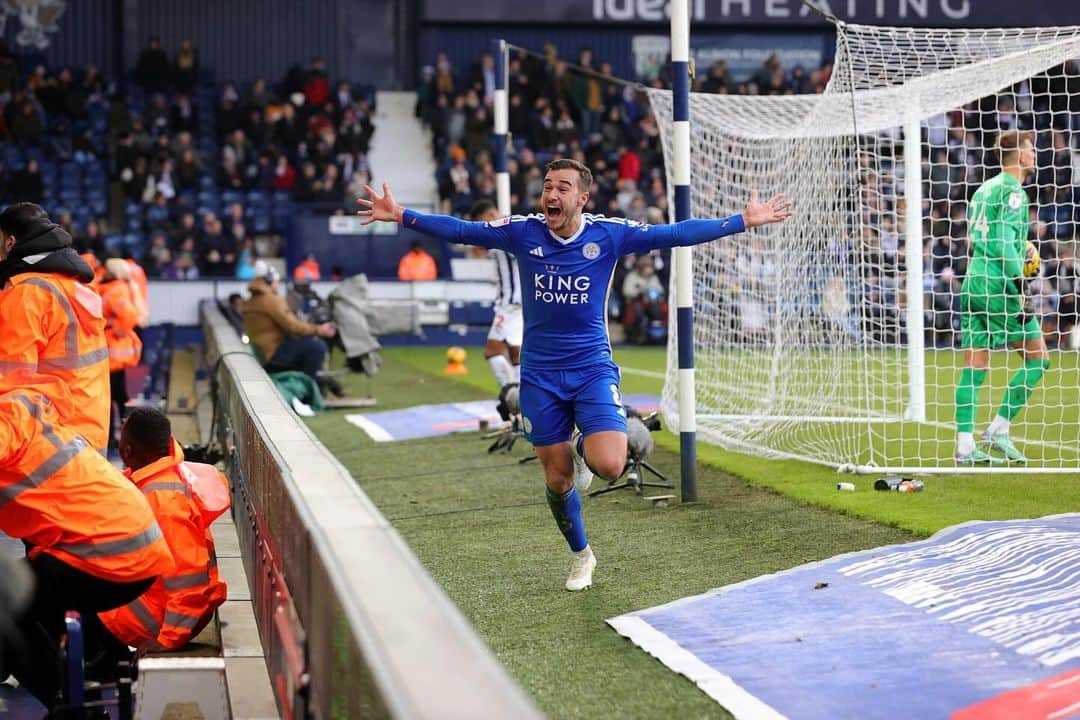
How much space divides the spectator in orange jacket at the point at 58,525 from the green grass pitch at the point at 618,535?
1340mm

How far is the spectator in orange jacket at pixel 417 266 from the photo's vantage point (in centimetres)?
2778

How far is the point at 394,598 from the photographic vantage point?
290cm

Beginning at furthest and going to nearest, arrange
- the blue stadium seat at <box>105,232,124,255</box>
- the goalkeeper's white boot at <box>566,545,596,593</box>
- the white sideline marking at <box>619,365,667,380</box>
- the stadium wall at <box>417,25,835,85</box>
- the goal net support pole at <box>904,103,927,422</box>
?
1. the stadium wall at <box>417,25,835,85</box>
2. the blue stadium seat at <box>105,232,124,255</box>
3. the white sideline marking at <box>619,365,667,380</box>
4. the goal net support pole at <box>904,103,927,422</box>
5. the goalkeeper's white boot at <box>566,545,596,593</box>

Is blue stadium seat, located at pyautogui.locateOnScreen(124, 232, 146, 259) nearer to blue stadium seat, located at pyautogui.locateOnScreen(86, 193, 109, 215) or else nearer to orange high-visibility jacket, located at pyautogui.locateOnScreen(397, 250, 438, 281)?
blue stadium seat, located at pyautogui.locateOnScreen(86, 193, 109, 215)

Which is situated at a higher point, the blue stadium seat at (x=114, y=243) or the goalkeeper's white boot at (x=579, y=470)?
the blue stadium seat at (x=114, y=243)

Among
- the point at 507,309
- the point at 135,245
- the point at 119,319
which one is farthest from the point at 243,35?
the point at 507,309

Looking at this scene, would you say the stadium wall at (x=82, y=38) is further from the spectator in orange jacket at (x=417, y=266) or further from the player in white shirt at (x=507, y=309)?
the player in white shirt at (x=507, y=309)

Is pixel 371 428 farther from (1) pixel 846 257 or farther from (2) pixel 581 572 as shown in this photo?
(2) pixel 581 572

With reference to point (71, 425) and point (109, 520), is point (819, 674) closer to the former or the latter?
point (109, 520)

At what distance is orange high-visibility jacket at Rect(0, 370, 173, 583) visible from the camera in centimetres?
454

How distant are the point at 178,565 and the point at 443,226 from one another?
2.01m

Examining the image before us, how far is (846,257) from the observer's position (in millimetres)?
12562

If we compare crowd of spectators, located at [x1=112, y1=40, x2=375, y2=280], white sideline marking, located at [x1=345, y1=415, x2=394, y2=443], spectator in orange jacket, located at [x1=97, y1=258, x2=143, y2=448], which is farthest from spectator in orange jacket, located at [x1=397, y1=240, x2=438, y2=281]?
spectator in orange jacket, located at [x1=97, y1=258, x2=143, y2=448]

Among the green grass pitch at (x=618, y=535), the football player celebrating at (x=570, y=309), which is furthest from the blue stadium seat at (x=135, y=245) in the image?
the football player celebrating at (x=570, y=309)
